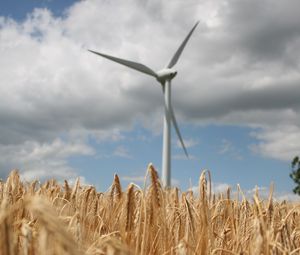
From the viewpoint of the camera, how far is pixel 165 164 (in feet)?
96.4

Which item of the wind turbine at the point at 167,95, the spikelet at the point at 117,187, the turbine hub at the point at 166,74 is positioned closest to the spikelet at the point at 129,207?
the spikelet at the point at 117,187

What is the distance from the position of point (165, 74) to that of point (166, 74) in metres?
0.06

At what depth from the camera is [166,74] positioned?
98.8 ft

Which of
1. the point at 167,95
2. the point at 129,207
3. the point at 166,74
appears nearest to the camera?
the point at 129,207

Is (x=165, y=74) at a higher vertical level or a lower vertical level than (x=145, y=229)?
higher

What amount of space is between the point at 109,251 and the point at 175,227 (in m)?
2.08

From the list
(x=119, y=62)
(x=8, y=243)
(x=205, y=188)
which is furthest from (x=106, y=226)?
(x=119, y=62)

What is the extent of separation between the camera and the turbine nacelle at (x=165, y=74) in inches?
1184

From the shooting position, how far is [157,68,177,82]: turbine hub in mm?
30078

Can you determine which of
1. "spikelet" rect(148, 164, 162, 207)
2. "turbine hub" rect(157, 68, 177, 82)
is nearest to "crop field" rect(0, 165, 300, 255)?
"spikelet" rect(148, 164, 162, 207)

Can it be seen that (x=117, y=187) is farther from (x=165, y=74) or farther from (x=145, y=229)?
(x=165, y=74)

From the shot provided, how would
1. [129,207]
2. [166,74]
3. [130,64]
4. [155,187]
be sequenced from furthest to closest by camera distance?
[166,74] → [130,64] → [155,187] → [129,207]

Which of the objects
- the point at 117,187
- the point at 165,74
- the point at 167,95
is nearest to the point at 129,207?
the point at 117,187

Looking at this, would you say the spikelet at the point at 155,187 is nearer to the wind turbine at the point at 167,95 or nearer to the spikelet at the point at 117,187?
the spikelet at the point at 117,187
